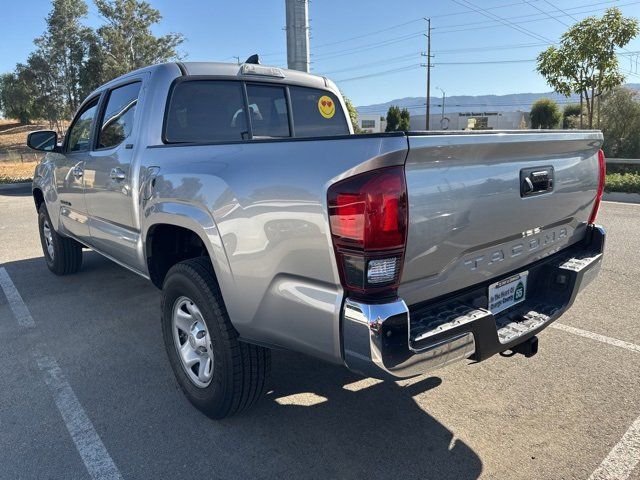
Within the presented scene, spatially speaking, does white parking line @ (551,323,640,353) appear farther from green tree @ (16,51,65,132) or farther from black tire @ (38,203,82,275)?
green tree @ (16,51,65,132)

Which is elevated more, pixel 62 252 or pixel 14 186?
pixel 62 252

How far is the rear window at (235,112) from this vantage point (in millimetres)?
3359

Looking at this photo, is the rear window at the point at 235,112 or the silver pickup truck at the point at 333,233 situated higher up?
the rear window at the point at 235,112

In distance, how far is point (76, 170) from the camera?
4359 millimetres

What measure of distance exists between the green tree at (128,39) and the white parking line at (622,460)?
41.5 metres

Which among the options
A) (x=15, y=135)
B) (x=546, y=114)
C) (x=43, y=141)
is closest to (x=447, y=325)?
(x=43, y=141)

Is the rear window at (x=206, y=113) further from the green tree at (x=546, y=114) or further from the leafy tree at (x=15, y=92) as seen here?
the leafy tree at (x=15, y=92)

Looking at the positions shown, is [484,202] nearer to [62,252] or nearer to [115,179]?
[115,179]

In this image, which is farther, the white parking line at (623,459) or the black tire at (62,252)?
the black tire at (62,252)

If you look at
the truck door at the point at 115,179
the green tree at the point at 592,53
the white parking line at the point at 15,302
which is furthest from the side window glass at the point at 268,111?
the green tree at the point at 592,53

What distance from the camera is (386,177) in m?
1.86

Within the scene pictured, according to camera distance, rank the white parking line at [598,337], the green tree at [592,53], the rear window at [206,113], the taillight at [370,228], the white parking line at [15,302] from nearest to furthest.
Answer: the taillight at [370,228] < the rear window at [206,113] < the white parking line at [598,337] < the white parking line at [15,302] < the green tree at [592,53]

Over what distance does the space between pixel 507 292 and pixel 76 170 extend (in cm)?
373

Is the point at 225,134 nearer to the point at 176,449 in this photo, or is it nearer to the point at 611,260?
the point at 176,449
